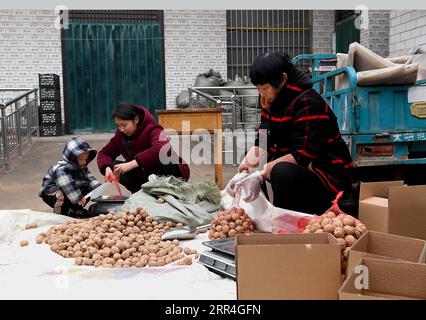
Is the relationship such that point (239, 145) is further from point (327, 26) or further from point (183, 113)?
Result: point (327, 26)

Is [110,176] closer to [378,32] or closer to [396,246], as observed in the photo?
[396,246]

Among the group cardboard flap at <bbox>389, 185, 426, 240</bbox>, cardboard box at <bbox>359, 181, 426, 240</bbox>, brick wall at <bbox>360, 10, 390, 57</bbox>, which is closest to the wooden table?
cardboard box at <bbox>359, 181, 426, 240</bbox>

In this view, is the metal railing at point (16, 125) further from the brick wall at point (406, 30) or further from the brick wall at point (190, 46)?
the brick wall at point (406, 30)

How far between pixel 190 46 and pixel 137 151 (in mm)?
6421

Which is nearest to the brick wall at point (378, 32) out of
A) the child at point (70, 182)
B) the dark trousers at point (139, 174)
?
the dark trousers at point (139, 174)

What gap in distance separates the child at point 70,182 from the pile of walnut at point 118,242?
63cm

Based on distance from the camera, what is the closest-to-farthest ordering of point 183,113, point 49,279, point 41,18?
point 49,279
point 183,113
point 41,18

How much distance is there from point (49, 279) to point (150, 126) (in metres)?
2.06

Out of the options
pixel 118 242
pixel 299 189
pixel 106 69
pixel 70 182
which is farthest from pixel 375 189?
pixel 106 69

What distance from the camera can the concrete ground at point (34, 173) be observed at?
5.41 m

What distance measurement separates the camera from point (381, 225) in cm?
244

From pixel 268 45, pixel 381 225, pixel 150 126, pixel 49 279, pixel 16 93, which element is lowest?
pixel 49 279
